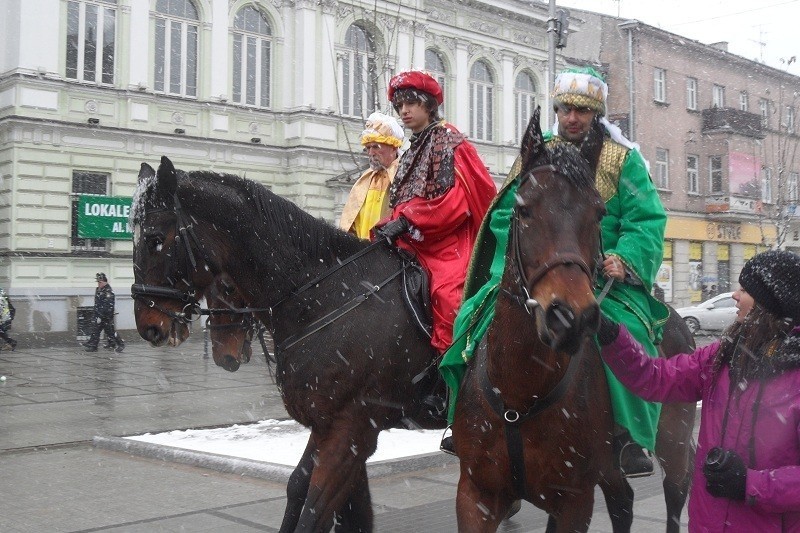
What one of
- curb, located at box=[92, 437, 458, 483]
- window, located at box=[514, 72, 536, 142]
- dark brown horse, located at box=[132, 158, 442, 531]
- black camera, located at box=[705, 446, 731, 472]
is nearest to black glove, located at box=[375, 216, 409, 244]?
dark brown horse, located at box=[132, 158, 442, 531]

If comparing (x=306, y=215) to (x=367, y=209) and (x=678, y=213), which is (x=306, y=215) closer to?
(x=367, y=209)

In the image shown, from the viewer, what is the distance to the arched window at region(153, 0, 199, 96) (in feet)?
84.5

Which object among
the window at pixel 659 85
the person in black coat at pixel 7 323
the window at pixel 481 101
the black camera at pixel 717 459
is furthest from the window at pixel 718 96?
the black camera at pixel 717 459

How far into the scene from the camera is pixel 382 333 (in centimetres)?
468

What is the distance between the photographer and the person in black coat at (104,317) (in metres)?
22.0

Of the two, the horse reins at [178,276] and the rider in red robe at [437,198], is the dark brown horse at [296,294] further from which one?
the rider in red robe at [437,198]

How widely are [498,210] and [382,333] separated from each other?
3.43ft

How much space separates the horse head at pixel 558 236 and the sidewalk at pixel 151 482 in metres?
3.57

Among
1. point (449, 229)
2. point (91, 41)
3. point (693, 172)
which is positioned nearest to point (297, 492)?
point (449, 229)

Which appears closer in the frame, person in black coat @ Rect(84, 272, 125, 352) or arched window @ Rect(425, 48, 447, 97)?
person in black coat @ Rect(84, 272, 125, 352)

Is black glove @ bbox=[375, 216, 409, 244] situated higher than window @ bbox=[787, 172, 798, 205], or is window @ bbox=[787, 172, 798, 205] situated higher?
window @ bbox=[787, 172, 798, 205]

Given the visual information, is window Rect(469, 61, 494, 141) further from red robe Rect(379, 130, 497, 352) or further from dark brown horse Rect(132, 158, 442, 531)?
dark brown horse Rect(132, 158, 442, 531)

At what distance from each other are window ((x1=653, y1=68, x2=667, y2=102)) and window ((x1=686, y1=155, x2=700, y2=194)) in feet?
10.6

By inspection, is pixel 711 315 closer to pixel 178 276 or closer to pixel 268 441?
pixel 268 441
